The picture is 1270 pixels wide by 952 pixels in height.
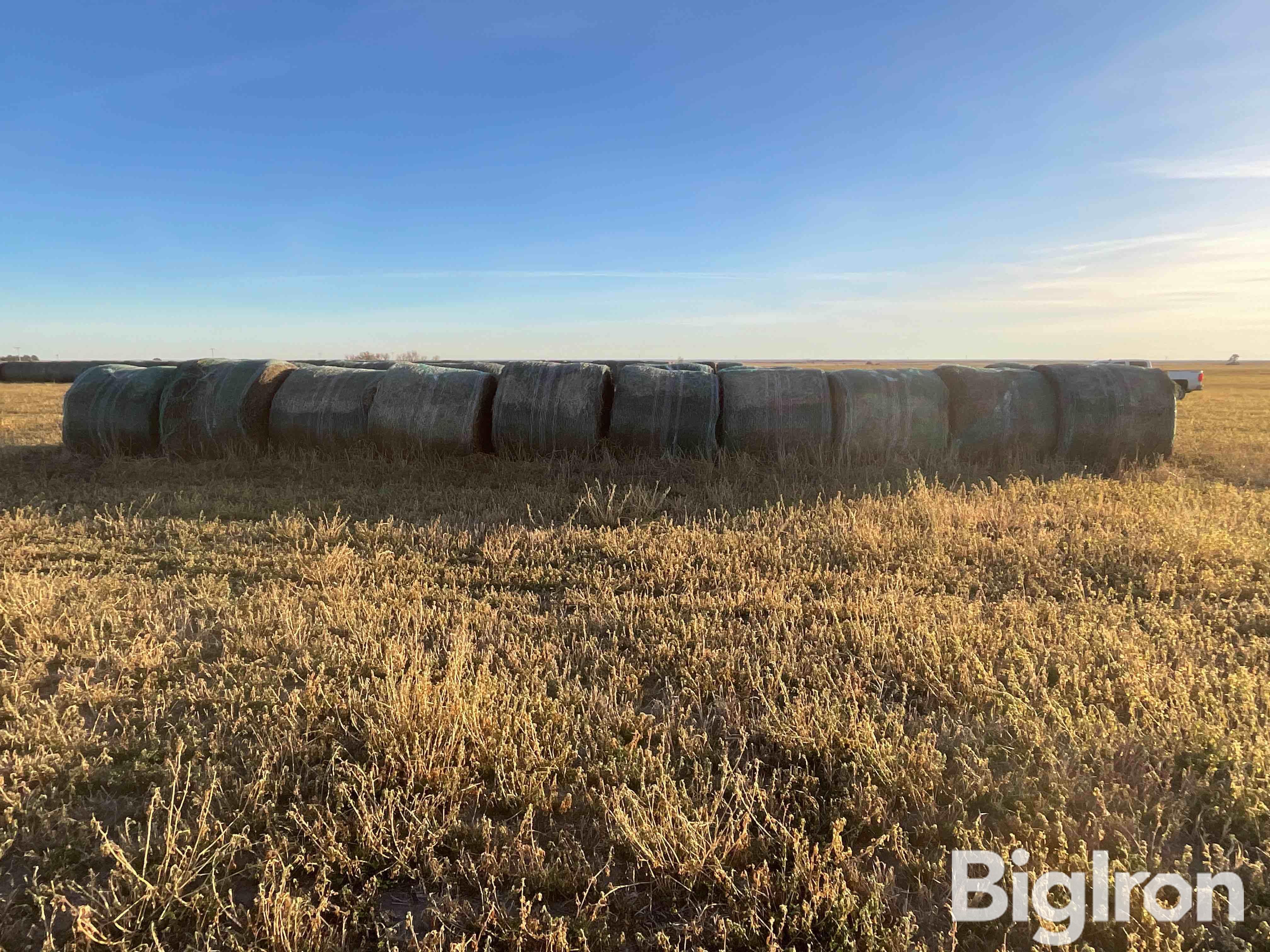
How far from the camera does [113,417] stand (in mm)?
8859

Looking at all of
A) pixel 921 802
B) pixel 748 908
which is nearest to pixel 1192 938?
pixel 921 802

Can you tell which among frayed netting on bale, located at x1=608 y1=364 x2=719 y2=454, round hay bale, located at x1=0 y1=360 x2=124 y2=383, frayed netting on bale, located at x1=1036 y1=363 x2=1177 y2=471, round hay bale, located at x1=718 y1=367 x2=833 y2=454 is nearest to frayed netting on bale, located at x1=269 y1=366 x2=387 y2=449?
frayed netting on bale, located at x1=608 y1=364 x2=719 y2=454

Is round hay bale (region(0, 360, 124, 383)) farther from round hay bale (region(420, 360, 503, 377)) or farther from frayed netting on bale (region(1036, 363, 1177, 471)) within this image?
frayed netting on bale (region(1036, 363, 1177, 471))

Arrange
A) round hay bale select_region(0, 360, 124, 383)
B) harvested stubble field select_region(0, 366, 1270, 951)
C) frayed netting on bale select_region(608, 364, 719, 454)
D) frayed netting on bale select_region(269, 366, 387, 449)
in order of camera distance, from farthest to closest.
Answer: round hay bale select_region(0, 360, 124, 383) → frayed netting on bale select_region(269, 366, 387, 449) → frayed netting on bale select_region(608, 364, 719, 454) → harvested stubble field select_region(0, 366, 1270, 951)

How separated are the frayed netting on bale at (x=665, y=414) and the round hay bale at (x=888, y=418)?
154 centimetres

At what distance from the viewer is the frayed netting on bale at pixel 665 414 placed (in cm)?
A: 816

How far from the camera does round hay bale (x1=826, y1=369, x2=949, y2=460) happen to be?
27.2ft

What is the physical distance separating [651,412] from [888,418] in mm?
2870

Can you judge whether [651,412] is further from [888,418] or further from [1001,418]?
[1001,418]

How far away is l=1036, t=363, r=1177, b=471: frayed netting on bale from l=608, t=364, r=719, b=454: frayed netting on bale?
438cm

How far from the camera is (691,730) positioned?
2.85 metres

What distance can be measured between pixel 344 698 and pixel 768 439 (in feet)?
20.0

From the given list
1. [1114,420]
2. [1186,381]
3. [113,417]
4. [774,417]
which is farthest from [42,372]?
[1186,381]

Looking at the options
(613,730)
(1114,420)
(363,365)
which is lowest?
(613,730)
